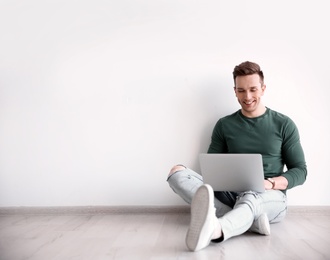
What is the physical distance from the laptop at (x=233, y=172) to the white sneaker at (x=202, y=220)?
0.41 meters

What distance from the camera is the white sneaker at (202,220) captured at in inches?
66.6

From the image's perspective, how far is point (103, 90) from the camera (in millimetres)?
2861

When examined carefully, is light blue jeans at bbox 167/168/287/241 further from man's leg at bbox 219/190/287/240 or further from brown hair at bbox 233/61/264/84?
brown hair at bbox 233/61/264/84

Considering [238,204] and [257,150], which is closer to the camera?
[238,204]

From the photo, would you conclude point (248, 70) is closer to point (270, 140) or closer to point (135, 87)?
point (270, 140)

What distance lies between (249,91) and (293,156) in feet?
1.54

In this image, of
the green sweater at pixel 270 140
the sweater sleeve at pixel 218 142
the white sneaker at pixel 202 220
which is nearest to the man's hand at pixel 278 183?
the green sweater at pixel 270 140

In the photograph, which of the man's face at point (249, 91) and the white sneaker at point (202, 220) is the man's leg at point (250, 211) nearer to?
the white sneaker at point (202, 220)

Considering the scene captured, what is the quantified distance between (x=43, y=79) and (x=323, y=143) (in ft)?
6.45

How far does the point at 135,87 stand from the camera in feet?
9.34

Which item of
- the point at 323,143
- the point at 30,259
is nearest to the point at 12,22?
the point at 30,259

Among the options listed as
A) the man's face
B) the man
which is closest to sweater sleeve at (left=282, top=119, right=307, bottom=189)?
the man

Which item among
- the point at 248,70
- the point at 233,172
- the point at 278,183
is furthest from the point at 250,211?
the point at 248,70

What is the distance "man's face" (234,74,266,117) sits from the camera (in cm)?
251
